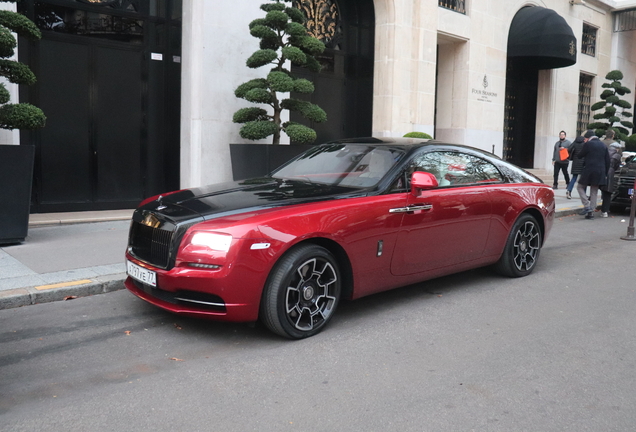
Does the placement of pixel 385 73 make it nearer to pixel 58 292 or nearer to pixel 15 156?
pixel 15 156

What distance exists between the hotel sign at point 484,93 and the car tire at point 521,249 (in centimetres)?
1221

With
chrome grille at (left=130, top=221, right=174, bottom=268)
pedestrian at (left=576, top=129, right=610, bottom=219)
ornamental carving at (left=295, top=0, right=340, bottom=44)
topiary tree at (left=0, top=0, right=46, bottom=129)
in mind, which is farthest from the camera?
ornamental carving at (left=295, top=0, right=340, bottom=44)

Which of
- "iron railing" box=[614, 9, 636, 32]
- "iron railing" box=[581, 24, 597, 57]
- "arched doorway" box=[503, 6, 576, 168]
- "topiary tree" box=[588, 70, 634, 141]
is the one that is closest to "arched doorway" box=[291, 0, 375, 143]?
"arched doorway" box=[503, 6, 576, 168]

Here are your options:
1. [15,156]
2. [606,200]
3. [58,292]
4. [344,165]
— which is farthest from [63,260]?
[606,200]

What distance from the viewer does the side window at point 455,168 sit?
5.78m

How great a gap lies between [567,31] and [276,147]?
42.0 ft

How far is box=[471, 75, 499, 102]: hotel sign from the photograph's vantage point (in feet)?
60.3

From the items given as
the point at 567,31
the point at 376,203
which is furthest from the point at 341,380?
the point at 567,31

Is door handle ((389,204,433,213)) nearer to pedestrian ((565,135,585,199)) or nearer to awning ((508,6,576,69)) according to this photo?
pedestrian ((565,135,585,199))

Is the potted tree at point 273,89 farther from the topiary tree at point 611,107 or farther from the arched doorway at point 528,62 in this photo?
A: the topiary tree at point 611,107

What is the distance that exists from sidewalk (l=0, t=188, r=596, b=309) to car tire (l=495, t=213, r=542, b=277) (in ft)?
13.8

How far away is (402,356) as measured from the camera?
4.32 metres

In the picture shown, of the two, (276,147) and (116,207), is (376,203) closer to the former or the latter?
(276,147)

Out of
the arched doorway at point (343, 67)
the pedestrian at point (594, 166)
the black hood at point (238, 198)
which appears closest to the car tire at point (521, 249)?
the black hood at point (238, 198)
